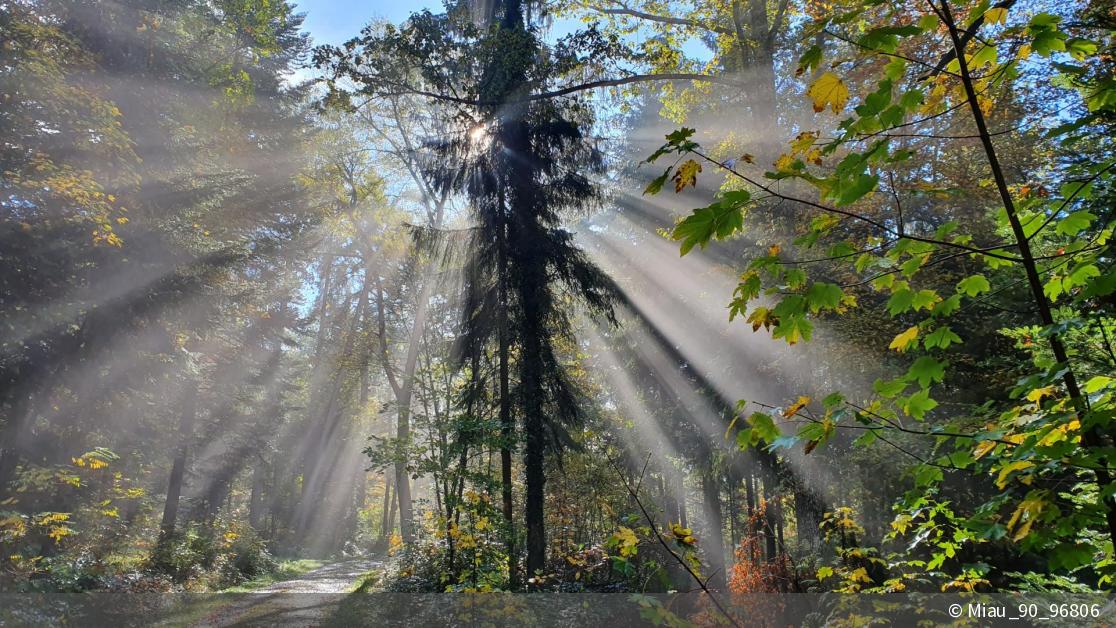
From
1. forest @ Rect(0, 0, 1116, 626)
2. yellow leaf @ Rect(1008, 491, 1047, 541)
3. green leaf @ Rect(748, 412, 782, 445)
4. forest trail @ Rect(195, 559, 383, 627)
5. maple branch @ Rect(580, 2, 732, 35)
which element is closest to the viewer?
yellow leaf @ Rect(1008, 491, 1047, 541)

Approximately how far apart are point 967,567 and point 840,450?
7.82 m

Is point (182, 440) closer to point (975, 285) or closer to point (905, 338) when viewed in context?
point (905, 338)

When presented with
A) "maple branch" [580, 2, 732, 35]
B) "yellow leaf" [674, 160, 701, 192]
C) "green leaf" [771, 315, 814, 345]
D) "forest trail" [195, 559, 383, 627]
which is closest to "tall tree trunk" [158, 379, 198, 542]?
"forest trail" [195, 559, 383, 627]

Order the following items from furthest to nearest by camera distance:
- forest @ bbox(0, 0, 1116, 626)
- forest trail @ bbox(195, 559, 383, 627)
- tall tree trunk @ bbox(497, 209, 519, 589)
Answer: tall tree trunk @ bbox(497, 209, 519, 589), forest trail @ bbox(195, 559, 383, 627), forest @ bbox(0, 0, 1116, 626)

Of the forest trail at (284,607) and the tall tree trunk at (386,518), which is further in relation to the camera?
the tall tree trunk at (386,518)

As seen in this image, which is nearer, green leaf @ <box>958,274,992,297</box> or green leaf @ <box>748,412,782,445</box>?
green leaf @ <box>748,412,782,445</box>

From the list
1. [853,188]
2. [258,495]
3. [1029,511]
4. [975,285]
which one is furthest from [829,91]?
[258,495]

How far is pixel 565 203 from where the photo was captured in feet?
31.7

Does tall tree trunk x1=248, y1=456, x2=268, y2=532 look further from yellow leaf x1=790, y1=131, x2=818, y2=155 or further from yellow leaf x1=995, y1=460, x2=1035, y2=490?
yellow leaf x1=995, y1=460, x2=1035, y2=490

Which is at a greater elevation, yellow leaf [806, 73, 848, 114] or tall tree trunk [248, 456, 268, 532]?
yellow leaf [806, 73, 848, 114]

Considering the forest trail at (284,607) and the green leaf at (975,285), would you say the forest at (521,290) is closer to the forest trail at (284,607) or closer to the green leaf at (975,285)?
the forest trail at (284,607)

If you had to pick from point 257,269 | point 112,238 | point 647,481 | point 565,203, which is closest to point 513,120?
point 565,203

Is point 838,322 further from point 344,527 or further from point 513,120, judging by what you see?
point 344,527

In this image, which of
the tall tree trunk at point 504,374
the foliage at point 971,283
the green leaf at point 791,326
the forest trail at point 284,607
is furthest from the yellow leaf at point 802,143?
the forest trail at point 284,607
